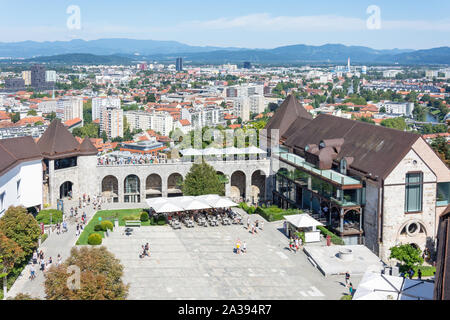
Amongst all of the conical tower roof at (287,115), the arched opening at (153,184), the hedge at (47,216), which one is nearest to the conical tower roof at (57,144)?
the hedge at (47,216)

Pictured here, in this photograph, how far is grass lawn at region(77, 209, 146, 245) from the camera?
39031mm

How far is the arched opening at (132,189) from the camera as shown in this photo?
53062 mm

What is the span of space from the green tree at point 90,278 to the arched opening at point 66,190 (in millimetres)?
26719

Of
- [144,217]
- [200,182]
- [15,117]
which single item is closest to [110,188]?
[200,182]

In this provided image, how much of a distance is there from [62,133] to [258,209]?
19659mm

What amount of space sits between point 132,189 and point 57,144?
28.3 feet

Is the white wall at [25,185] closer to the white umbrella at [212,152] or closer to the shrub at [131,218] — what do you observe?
the shrub at [131,218]

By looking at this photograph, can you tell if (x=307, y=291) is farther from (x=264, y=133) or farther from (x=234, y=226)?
(x=264, y=133)

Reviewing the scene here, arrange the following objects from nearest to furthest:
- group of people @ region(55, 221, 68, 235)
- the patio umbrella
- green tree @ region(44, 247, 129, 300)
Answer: green tree @ region(44, 247, 129, 300), group of people @ region(55, 221, 68, 235), the patio umbrella

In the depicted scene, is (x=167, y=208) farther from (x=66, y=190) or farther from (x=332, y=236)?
(x=66, y=190)

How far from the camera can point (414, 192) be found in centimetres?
3875

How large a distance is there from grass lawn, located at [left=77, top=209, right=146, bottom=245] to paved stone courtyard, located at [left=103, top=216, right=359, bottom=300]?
5.88 ft

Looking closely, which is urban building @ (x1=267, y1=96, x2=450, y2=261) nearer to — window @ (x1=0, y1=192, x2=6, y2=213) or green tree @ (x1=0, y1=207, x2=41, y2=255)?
green tree @ (x1=0, y1=207, x2=41, y2=255)

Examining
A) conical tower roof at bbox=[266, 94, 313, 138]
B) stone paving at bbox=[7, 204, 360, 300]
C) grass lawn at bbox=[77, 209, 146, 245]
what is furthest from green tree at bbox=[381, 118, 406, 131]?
stone paving at bbox=[7, 204, 360, 300]
